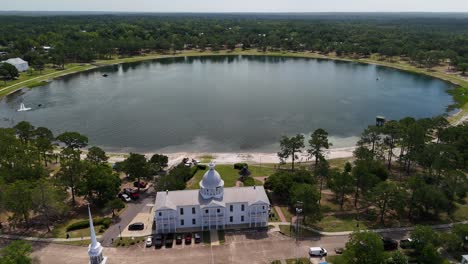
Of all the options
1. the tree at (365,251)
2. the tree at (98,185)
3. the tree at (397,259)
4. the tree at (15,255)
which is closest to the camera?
the tree at (15,255)

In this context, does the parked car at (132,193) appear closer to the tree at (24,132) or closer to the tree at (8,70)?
the tree at (24,132)

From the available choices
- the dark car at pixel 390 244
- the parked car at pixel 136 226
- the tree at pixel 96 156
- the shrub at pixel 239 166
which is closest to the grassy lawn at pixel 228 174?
the shrub at pixel 239 166

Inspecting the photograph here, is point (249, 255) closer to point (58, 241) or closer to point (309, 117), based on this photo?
point (58, 241)

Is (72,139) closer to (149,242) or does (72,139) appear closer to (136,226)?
(136,226)

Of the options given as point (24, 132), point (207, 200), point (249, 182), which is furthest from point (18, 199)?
point (249, 182)

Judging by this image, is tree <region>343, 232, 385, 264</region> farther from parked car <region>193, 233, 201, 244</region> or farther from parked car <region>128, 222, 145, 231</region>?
parked car <region>128, 222, 145, 231</region>

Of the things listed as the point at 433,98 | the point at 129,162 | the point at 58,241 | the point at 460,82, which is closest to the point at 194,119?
the point at 129,162
